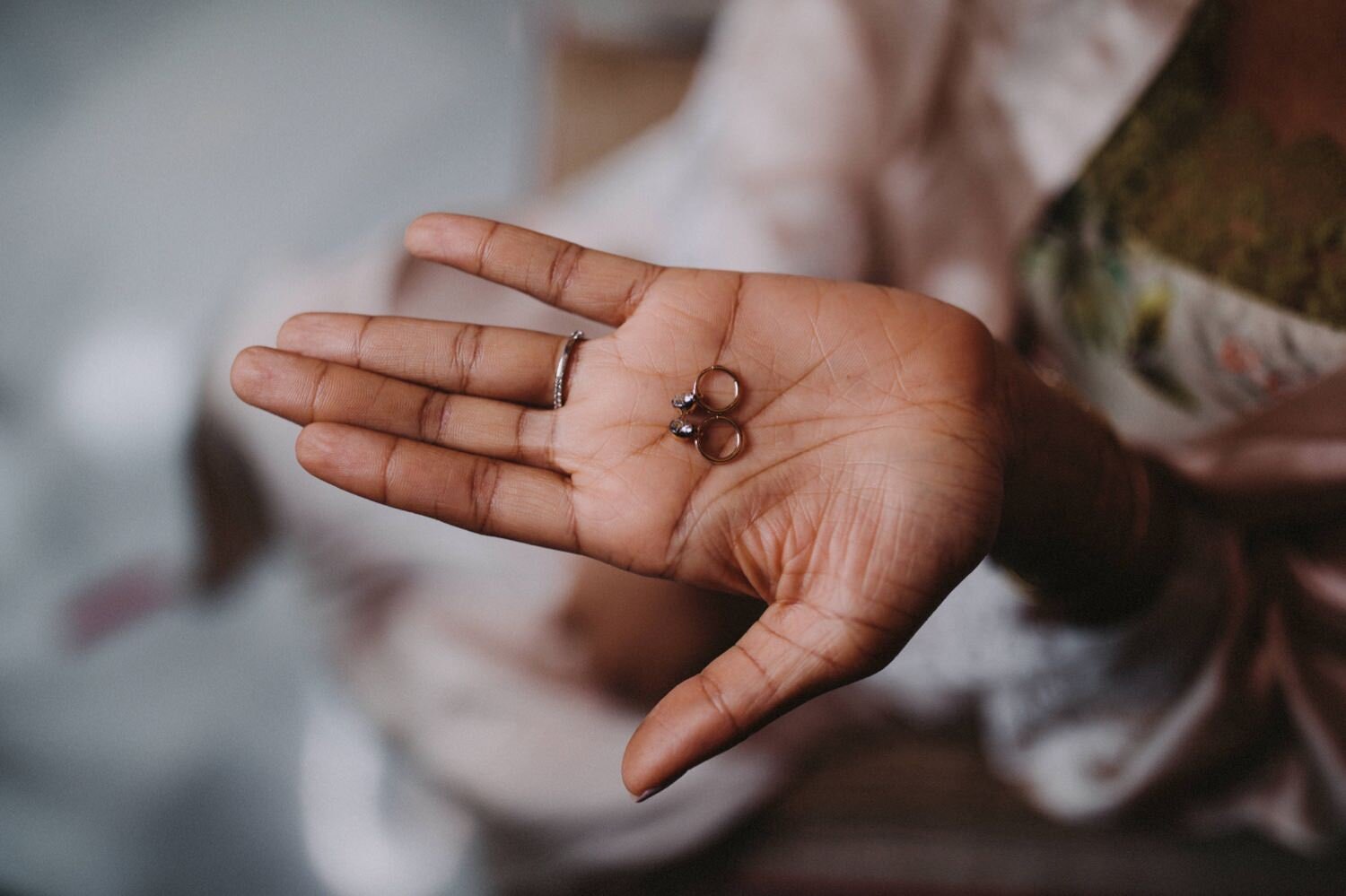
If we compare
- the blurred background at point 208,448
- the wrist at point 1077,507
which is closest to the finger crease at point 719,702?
the wrist at point 1077,507

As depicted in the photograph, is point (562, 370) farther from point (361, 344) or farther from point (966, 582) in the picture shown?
point (966, 582)

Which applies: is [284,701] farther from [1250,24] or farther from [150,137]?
[1250,24]

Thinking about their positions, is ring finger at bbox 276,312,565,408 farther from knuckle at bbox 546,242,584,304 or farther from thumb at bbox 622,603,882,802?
thumb at bbox 622,603,882,802

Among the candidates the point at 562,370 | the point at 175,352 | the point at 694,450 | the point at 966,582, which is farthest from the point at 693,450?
the point at 175,352

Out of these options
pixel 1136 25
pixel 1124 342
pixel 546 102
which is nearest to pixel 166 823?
pixel 546 102

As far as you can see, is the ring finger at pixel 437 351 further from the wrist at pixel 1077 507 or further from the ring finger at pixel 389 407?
the wrist at pixel 1077 507

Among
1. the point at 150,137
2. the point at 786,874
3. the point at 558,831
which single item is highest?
the point at 150,137

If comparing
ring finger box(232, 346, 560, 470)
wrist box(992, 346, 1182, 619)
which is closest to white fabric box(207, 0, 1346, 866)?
wrist box(992, 346, 1182, 619)
